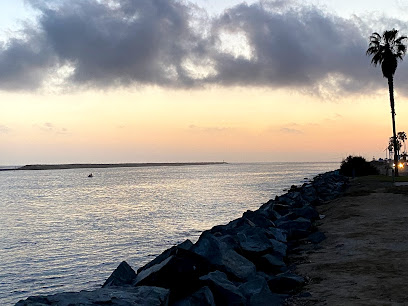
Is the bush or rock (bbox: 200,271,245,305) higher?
the bush

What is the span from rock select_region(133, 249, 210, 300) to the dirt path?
2.01 meters

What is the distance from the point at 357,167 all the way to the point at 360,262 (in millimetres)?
51921

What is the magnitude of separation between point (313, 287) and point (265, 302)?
53.1 inches

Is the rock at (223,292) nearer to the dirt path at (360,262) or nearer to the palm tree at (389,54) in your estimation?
the dirt path at (360,262)

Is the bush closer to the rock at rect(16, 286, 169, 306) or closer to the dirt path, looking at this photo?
the dirt path

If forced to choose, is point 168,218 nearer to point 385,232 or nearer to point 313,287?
point 385,232

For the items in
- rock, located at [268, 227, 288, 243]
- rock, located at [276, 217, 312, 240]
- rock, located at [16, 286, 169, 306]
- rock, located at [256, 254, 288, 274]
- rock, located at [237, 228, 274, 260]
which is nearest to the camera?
rock, located at [16, 286, 169, 306]

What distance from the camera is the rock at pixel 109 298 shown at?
5.38 metres

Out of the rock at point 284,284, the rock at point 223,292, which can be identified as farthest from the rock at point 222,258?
the rock at point 223,292

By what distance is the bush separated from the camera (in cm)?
5701

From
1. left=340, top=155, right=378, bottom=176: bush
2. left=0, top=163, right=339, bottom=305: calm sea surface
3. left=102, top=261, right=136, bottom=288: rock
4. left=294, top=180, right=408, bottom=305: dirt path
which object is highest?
left=340, top=155, right=378, bottom=176: bush

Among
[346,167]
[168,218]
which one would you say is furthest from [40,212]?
[346,167]

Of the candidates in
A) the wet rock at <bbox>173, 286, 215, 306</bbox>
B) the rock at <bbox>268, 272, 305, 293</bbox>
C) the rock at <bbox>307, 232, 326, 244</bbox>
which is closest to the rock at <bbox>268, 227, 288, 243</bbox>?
the rock at <bbox>307, 232, 326, 244</bbox>

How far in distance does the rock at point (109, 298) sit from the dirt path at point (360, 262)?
9.36 feet
